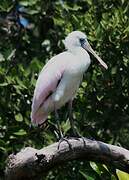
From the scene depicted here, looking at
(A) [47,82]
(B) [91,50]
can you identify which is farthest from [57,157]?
(B) [91,50]

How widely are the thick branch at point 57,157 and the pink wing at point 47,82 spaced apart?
0.75 metres

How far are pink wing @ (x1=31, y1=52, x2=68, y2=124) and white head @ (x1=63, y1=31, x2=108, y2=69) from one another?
0.24 meters

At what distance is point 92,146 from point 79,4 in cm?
295

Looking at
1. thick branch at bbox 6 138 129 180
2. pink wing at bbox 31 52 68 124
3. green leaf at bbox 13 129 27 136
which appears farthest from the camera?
green leaf at bbox 13 129 27 136

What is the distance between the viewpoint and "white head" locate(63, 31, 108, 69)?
605 centimetres

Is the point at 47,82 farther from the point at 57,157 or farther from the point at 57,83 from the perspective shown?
the point at 57,157

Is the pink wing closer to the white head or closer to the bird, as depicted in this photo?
the bird

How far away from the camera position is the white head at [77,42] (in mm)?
6051

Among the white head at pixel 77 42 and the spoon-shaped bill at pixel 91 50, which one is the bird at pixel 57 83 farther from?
the spoon-shaped bill at pixel 91 50

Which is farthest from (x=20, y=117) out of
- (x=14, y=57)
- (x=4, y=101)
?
(x=14, y=57)

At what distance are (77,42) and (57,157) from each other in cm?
147

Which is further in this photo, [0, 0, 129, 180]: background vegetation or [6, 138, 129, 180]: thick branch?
[0, 0, 129, 180]: background vegetation

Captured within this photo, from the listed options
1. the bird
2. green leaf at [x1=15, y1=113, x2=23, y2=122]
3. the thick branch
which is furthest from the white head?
the thick branch

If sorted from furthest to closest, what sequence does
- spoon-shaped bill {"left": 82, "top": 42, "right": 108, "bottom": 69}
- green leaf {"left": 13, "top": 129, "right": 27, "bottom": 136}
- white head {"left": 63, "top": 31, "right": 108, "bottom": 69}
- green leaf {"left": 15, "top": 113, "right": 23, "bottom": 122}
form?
1. green leaf {"left": 15, "top": 113, "right": 23, "bottom": 122}
2. green leaf {"left": 13, "top": 129, "right": 27, "bottom": 136}
3. spoon-shaped bill {"left": 82, "top": 42, "right": 108, "bottom": 69}
4. white head {"left": 63, "top": 31, "right": 108, "bottom": 69}
